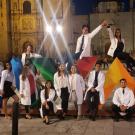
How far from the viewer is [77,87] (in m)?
11.0

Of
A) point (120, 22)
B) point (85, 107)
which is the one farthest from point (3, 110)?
point (120, 22)

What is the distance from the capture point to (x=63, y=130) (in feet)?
31.2

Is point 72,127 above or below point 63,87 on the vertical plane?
below

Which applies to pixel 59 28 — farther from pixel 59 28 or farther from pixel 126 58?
pixel 126 58

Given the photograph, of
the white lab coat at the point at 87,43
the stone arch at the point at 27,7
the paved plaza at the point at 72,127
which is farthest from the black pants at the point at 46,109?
the stone arch at the point at 27,7

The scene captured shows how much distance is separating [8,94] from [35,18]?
3662 cm

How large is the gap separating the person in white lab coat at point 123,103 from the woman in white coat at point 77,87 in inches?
39.7

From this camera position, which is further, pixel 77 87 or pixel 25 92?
pixel 25 92

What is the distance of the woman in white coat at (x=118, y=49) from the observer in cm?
1162

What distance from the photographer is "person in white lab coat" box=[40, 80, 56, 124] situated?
1048 cm

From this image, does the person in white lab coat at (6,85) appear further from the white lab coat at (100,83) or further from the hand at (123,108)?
the hand at (123,108)

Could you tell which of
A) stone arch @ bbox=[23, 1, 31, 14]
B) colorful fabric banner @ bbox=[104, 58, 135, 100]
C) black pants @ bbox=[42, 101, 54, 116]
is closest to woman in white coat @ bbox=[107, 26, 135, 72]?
colorful fabric banner @ bbox=[104, 58, 135, 100]

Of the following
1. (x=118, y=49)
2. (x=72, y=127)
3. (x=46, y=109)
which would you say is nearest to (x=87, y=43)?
(x=118, y=49)

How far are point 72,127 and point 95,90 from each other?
152 cm
